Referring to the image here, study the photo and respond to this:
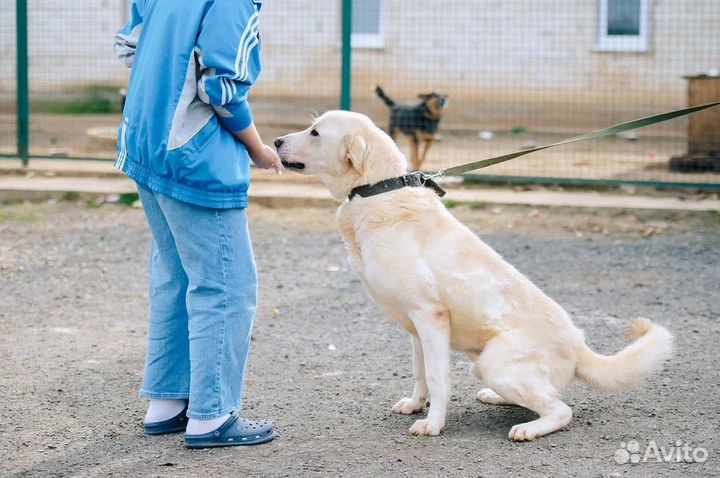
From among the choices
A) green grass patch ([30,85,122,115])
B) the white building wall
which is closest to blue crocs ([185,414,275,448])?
green grass patch ([30,85,122,115])

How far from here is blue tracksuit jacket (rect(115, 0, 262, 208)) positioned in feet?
11.7

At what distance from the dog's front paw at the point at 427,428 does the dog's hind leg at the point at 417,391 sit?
1.00 ft

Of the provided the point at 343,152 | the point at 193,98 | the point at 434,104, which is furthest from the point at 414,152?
Result: the point at 193,98

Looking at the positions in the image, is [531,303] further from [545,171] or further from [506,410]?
[545,171]

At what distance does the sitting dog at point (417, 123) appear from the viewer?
11.7 meters

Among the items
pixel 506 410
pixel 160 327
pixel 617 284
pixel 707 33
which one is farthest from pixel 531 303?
pixel 707 33

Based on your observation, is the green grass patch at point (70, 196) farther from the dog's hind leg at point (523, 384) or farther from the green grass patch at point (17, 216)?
the dog's hind leg at point (523, 384)

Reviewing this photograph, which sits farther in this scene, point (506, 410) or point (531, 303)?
point (506, 410)

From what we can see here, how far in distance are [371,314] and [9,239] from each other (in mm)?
3782

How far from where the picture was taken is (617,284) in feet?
23.1

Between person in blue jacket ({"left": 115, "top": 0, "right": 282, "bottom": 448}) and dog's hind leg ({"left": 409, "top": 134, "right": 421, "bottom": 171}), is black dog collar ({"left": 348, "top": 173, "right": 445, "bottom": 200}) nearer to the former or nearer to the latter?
person in blue jacket ({"left": 115, "top": 0, "right": 282, "bottom": 448})

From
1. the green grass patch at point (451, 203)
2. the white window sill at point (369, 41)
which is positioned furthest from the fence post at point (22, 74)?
the white window sill at point (369, 41)

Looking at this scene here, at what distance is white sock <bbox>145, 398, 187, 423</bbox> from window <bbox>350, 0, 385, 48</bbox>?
12.4 meters

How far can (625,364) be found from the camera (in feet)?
13.5
